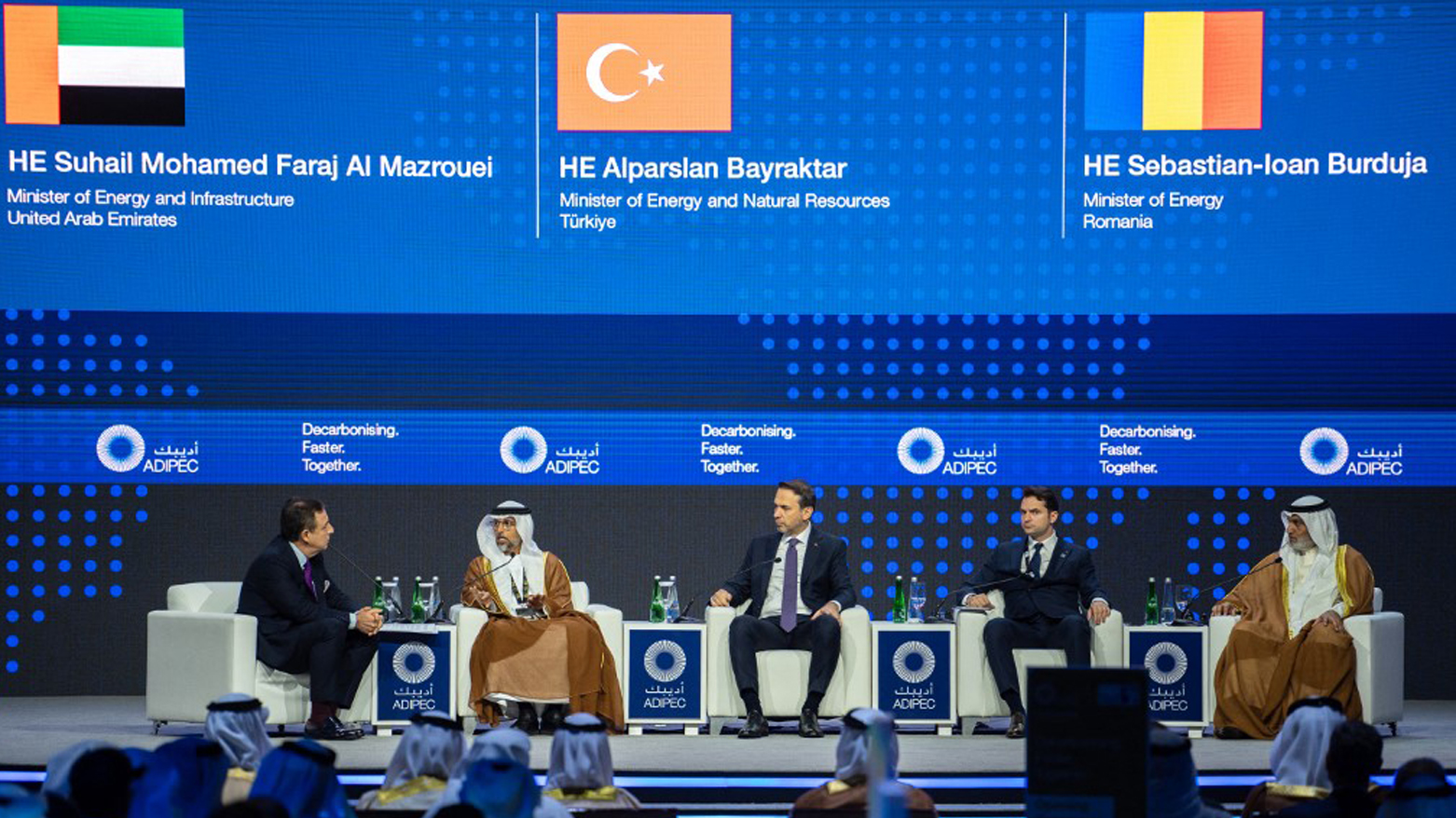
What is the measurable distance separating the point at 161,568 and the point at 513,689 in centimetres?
226

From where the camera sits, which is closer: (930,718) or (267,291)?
(930,718)

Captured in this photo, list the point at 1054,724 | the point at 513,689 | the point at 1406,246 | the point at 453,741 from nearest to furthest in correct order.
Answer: the point at 1054,724 < the point at 453,741 < the point at 513,689 < the point at 1406,246

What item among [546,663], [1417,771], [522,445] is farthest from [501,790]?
[522,445]

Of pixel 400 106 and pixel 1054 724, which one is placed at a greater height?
pixel 400 106

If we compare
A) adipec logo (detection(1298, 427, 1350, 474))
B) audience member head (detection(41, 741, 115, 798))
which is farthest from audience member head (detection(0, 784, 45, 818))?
adipec logo (detection(1298, 427, 1350, 474))

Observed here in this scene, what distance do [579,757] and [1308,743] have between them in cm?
193

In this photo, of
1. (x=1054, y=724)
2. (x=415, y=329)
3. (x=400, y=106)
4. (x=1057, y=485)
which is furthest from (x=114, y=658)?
(x=1054, y=724)

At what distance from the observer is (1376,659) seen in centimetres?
797

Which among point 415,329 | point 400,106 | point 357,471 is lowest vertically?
point 357,471

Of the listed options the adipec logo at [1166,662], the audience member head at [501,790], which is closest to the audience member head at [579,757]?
the audience member head at [501,790]

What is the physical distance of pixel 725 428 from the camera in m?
8.94

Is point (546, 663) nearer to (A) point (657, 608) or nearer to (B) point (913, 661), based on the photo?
(A) point (657, 608)

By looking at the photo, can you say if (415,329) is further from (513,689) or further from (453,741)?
(453,741)

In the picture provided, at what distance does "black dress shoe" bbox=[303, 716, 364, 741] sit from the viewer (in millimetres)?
7828
